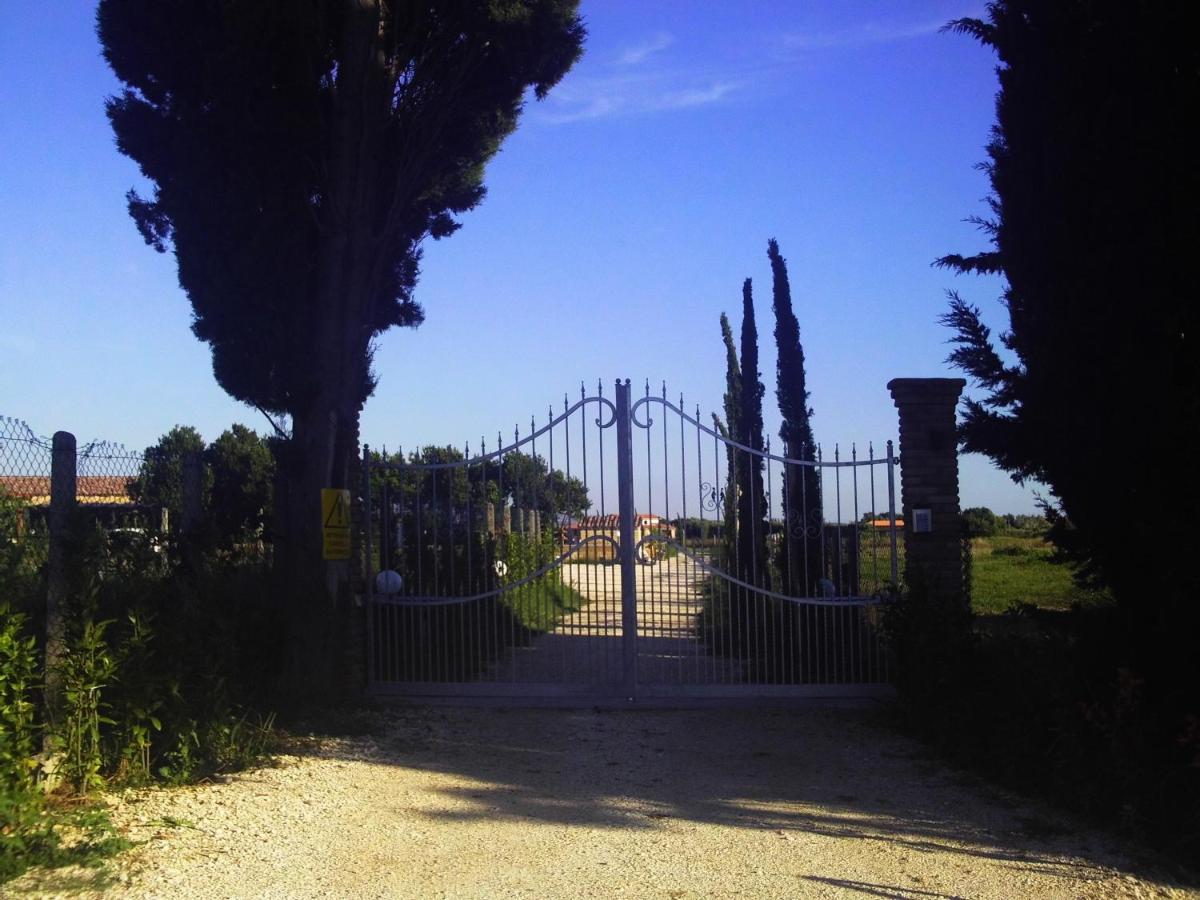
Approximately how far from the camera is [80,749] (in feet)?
20.2

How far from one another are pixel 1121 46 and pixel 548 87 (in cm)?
551

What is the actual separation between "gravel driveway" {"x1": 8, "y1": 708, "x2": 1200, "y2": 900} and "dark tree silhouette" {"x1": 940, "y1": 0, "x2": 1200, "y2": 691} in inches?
52.1

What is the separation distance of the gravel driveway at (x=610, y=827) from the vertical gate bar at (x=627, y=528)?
1.02 meters

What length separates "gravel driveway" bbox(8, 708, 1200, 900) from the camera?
5.08 meters

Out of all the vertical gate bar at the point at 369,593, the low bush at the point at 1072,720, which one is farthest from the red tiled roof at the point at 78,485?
the low bush at the point at 1072,720

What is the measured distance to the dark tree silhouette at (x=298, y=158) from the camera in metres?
9.09

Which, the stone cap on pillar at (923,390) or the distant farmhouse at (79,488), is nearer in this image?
the distant farmhouse at (79,488)

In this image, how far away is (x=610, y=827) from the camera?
5969 millimetres

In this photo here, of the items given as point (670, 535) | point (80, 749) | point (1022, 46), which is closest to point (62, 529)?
point (80, 749)

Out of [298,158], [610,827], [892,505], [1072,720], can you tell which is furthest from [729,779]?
[298,158]

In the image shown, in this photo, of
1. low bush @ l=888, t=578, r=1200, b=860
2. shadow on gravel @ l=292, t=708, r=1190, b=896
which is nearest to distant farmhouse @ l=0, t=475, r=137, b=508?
shadow on gravel @ l=292, t=708, r=1190, b=896

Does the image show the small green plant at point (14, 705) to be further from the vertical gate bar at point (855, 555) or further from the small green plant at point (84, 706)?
the vertical gate bar at point (855, 555)

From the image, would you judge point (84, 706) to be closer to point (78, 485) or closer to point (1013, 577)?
point (78, 485)

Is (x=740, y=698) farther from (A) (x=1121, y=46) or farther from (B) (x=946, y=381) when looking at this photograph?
(A) (x=1121, y=46)
